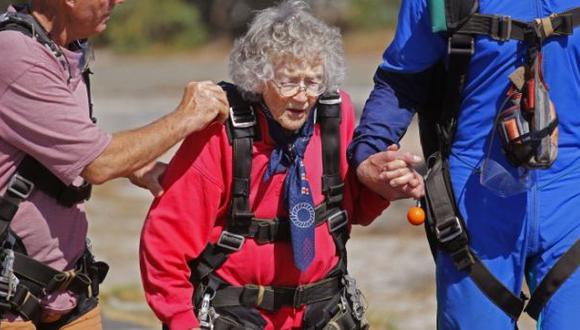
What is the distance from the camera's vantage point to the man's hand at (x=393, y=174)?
437 cm

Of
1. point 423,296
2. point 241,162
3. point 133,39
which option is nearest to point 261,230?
point 241,162

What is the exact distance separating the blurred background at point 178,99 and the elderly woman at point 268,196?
0.57 metres

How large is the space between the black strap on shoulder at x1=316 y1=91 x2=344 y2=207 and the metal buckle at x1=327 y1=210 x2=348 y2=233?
56 mm

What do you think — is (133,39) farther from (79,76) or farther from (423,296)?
(79,76)

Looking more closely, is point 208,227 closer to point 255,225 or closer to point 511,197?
point 255,225

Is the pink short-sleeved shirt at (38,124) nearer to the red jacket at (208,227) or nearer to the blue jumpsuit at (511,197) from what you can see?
the red jacket at (208,227)

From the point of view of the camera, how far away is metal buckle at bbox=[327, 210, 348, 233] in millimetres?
4633

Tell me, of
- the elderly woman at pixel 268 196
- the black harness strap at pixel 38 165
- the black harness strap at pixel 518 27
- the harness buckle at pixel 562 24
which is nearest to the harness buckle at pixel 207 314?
the elderly woman at pixel 268 196

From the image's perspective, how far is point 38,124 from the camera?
4.23 meters

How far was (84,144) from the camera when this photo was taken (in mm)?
4273

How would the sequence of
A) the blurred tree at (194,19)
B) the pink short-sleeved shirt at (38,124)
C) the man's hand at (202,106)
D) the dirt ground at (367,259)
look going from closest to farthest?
the pink short-sleeved shirt at (38,124) < the man's hand at (202,106) < the dirt ground at (367,259) < the blurred tree at (194,19)

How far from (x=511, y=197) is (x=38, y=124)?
5.07 ft

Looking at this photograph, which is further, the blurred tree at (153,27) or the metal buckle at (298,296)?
the blurred tree at (153,27)

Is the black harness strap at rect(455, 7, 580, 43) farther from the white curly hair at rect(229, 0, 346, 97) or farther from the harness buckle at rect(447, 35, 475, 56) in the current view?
the white curly hair at rect(229, 0, 346, 97)
